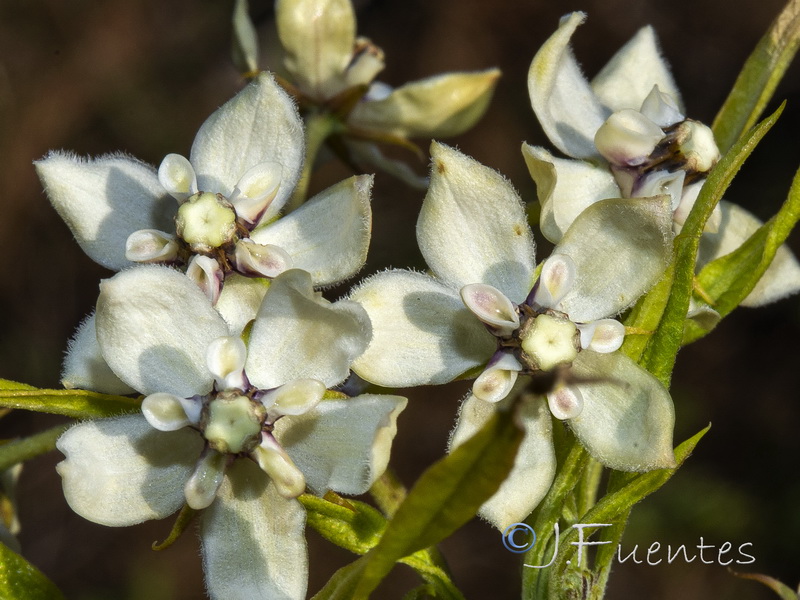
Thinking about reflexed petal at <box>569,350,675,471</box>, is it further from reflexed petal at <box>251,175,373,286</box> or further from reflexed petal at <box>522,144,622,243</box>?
reflexed petal at <box>251,175,373,286</box>

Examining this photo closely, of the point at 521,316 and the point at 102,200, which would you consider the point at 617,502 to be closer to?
the point at 521,316

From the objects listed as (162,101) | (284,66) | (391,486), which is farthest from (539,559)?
(162,101)

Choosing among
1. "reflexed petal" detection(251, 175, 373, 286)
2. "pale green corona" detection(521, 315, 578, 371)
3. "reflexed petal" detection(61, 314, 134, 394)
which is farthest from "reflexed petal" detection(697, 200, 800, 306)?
"reflexed petal" detection(61, 314, 134, 394)

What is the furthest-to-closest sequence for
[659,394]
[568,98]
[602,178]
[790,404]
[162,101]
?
[162,101] < [790,404] < [568,98] < [602,178] < [659,394]

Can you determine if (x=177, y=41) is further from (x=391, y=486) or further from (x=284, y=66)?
(x=391, y=486)

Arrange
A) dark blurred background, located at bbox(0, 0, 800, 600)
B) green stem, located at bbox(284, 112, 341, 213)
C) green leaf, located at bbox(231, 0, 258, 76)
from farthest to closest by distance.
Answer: dark blurred background, located at bbox(0, 0, 800, 600) < green leaf, located at bbox(231, 0, 258, 76) < green stem, located at bbox(284, 112, 341, 213)

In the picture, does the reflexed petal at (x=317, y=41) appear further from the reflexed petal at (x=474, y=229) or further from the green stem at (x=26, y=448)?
the green stem at (x=26, y=448)
